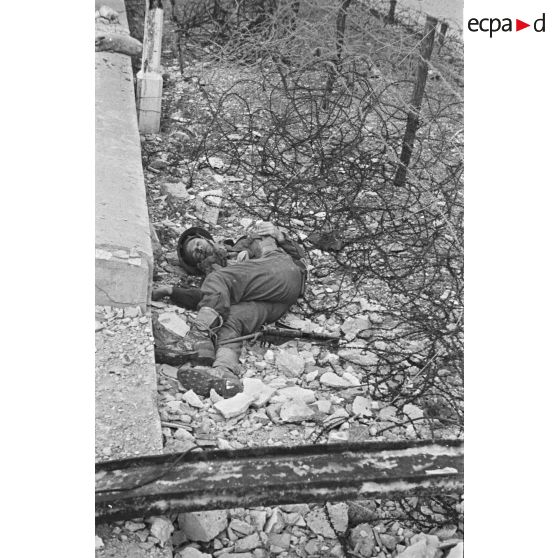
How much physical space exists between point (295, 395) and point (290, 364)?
15.3 inches

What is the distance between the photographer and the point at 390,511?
353 centimetres

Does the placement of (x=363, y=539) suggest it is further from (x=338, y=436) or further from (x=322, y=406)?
(x=322, y=406)

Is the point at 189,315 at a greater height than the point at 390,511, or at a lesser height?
greater

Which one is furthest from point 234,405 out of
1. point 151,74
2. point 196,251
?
point 151,74

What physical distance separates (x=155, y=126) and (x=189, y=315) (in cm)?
310

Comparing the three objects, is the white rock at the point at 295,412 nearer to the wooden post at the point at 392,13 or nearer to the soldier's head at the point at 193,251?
the soldier's head at the point at 193,251

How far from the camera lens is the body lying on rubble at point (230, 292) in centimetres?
450

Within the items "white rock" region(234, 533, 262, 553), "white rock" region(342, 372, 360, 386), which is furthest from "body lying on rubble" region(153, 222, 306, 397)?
"white rock" region(234, 533, 262, 553)

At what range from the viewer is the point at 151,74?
23.8 ft

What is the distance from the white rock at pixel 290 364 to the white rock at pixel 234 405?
20.3 inches

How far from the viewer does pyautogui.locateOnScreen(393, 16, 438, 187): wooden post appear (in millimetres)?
6355

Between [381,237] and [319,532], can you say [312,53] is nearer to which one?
[381,237]

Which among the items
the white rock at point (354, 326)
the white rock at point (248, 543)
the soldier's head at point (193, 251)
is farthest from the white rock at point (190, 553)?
the soldier's head at point (193, 251)

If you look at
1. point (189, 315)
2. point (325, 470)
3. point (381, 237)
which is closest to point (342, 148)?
point (381, 237)
